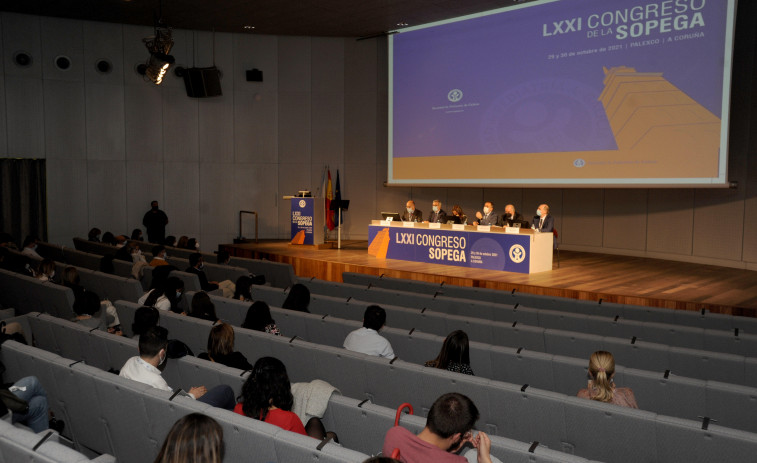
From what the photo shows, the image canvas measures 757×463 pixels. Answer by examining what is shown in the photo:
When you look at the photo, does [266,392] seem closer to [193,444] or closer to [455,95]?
[193,444]

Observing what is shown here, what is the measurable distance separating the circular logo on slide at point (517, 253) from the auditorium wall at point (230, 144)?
3855mm

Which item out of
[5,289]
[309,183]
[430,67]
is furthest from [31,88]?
[430,67]

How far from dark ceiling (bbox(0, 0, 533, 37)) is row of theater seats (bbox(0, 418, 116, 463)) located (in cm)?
1030

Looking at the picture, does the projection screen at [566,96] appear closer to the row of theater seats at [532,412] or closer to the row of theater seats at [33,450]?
the row of theater seats at [532,412]

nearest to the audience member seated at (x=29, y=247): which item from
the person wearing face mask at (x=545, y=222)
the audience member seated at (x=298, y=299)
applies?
the audience member seated at (x=298, y=299)

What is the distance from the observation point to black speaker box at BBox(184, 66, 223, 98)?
1359 cm

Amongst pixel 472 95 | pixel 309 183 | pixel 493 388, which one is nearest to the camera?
pixel 493 388

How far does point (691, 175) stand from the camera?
9016 millimetres

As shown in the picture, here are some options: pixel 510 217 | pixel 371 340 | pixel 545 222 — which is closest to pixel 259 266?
pixel 510 217

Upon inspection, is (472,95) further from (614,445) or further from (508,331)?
(614,445)

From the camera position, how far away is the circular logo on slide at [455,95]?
12.1 metres

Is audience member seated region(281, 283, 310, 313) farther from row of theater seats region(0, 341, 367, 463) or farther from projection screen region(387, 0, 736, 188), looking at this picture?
projection screen region(387, 0, 736, 188)

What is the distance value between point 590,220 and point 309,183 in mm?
6786

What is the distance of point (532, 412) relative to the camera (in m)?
3.05
